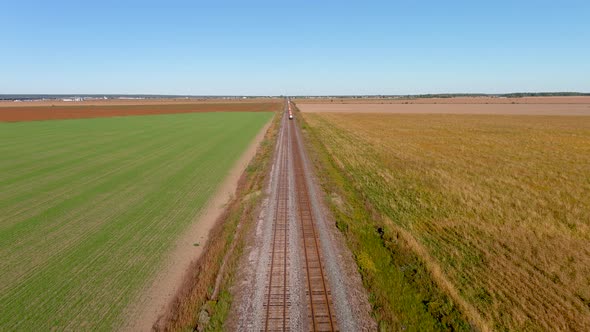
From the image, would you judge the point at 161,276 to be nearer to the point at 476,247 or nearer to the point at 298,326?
the point at 298,326

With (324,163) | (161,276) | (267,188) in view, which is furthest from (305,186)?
(161,276)

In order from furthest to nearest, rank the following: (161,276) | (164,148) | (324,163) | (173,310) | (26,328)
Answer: (164,148)
(324,163)
(161,276)
(173,310)
(26,328)

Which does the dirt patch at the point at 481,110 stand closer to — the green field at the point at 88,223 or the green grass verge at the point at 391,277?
the green field at the point at 88,223

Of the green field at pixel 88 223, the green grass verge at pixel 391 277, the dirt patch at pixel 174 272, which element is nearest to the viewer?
the green grass verge at pixel 391 277

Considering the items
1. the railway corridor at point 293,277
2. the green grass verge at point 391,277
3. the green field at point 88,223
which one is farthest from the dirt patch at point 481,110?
the railway corridor at point 293,277

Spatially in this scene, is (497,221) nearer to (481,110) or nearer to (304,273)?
(304,273)

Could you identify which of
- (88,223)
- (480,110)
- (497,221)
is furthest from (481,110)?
(88,223)

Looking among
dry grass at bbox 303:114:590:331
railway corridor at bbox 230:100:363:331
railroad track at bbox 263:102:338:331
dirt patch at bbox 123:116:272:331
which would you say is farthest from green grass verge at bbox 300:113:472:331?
dirt patch at bbox 123:116:272:331
